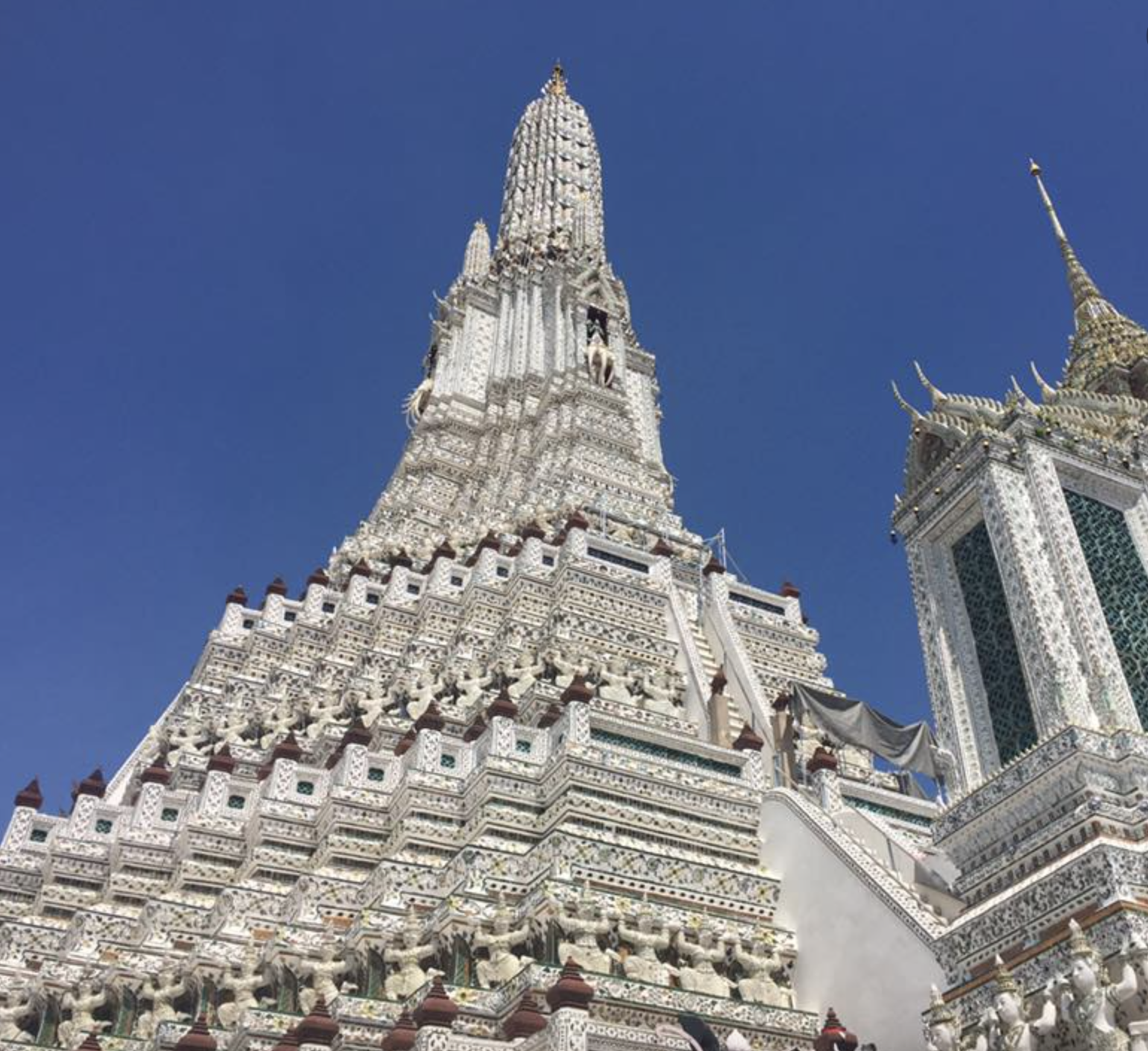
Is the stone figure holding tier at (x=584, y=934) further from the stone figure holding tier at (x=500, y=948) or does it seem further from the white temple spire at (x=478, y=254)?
the white temple spire at (x=478, y=254)

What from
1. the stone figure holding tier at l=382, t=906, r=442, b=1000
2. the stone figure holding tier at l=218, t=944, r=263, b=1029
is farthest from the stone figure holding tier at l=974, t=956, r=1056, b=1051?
the stone figure holding tier at l=218, t=944, r=263, b=1029

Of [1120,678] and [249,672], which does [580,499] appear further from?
[1120,678]

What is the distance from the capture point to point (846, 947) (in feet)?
44.3

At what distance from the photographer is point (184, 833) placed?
1825 cm

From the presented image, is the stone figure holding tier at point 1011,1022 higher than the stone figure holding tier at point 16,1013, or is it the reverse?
the stone figure holding tier at point 16,1013

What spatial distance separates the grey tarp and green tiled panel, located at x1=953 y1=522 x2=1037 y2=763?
8.66 meters

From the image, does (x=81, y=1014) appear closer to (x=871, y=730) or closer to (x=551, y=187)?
(x=871, y=730)

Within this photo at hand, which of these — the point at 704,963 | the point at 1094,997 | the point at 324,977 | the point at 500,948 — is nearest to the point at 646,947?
the point at 704,963

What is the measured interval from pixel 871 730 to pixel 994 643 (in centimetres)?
962

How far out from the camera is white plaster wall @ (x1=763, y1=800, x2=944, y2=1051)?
1209 centimetres

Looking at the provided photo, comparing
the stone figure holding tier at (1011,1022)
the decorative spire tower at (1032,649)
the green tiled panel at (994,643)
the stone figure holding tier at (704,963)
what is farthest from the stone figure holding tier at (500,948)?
the stone figure holding tier at (1011,1022)

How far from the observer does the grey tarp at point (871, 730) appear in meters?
20.8

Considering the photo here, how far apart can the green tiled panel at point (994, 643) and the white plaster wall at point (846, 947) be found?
7.41 ft

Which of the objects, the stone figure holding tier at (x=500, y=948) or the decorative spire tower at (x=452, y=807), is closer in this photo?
the stone figure holding tier at (x=500, y=948)
